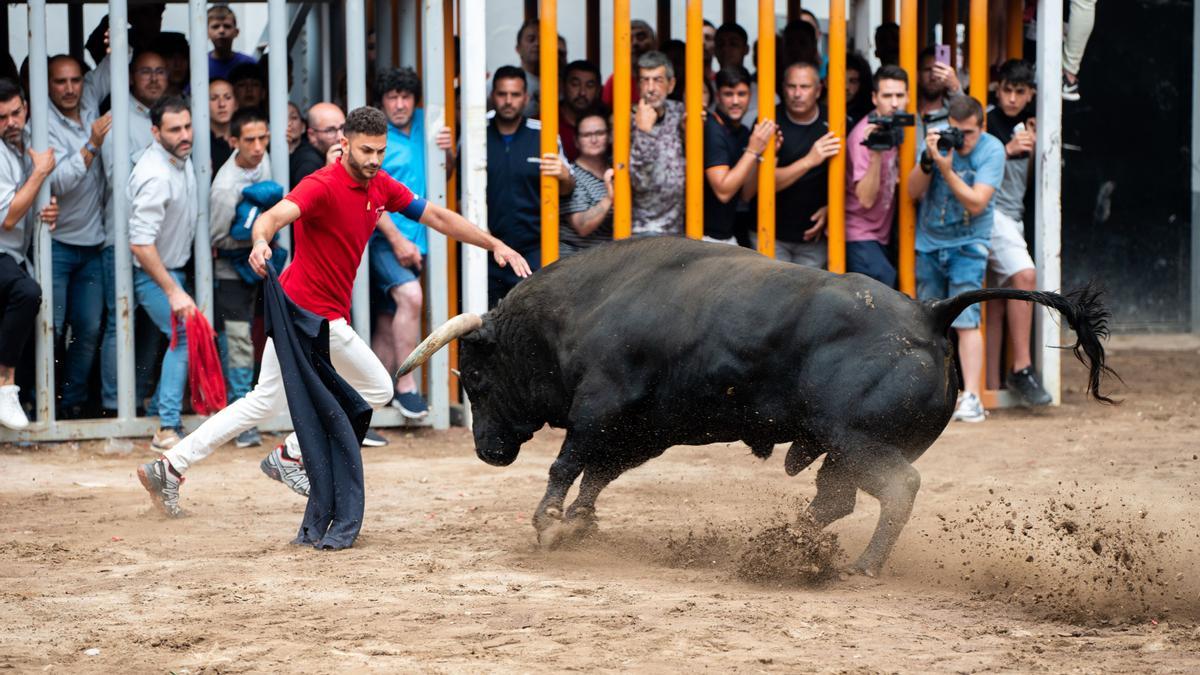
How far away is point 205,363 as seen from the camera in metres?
8.41

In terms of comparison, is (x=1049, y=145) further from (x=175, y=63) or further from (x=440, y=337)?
(x=175, y=63)

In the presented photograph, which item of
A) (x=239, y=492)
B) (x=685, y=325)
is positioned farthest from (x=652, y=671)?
(x=239, y=492)

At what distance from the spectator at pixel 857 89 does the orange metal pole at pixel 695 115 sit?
109cm

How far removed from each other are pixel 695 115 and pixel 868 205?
1.13 metres

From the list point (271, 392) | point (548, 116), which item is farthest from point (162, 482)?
point (548, 116)

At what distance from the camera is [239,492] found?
7863mm

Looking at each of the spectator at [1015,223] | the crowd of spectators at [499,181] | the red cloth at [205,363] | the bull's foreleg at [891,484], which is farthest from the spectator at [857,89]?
the bull's foreleg at [891,484]

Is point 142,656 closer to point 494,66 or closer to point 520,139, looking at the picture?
point 520,139

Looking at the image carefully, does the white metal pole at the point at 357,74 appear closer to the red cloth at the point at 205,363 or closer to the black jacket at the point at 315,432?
the red cloth at the point at 205,363

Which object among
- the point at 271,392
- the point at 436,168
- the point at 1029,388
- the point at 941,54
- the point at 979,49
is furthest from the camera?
the point at 941,54

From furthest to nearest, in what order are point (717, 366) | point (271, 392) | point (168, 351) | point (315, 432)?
point (168, 351)
point (271, 392)
point (315, 432)
point (717, 366)

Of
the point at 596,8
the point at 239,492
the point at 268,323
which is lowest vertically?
the point at 239,492

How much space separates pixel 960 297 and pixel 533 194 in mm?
4259

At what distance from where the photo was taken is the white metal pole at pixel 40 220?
8.78 m
